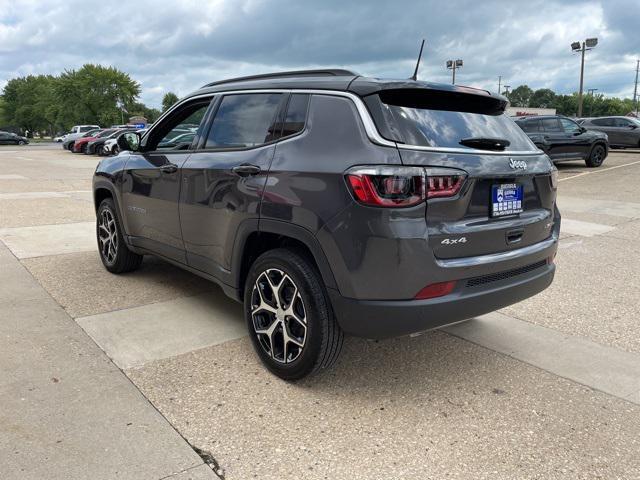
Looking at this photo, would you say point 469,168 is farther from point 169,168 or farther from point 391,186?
point 169,168

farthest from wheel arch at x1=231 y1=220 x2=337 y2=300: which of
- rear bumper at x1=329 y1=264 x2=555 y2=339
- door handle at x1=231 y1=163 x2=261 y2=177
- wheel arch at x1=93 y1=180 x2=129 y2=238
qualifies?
wheel arch at x1=93 y1=180 x2=129 y2=238

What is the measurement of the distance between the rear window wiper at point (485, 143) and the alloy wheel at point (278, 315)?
4.16ft

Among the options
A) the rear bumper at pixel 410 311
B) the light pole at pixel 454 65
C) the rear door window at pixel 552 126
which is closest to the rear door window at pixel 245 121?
the rear bumper at pixel 410 311

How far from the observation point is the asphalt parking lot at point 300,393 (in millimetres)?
2590

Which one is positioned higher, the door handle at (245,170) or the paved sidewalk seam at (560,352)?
the door handle at (245,170)

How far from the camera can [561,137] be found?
A: 16547 millimetres

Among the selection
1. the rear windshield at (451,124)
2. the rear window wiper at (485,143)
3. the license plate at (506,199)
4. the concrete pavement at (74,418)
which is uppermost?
the rear windshield at (451,124)

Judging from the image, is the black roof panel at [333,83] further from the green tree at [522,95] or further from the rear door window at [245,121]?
the green tree at [522,95]

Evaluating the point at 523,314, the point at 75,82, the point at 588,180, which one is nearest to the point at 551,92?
the point at 75,82

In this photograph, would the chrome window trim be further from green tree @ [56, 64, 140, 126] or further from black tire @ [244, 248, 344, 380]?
green tree @ [56, 64, 140, 126]

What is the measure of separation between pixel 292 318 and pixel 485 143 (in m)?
1.51

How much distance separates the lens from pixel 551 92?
149250mm

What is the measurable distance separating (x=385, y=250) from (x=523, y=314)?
241cm

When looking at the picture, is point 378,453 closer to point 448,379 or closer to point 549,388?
point 448,379
